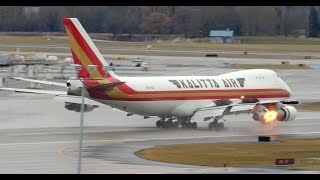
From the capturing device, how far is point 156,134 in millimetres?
52781

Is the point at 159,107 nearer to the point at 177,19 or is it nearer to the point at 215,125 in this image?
the point at 215,125

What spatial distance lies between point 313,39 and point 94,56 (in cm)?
9547

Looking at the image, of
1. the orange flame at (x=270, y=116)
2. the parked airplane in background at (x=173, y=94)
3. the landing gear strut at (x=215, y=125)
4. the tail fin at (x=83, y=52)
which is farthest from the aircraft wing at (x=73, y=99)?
the orange flame at (x=270, y=116)

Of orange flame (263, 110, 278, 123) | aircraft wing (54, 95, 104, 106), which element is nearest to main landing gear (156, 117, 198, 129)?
aircraft wing (54, 95, 104, 106)

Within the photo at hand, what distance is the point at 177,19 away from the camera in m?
146

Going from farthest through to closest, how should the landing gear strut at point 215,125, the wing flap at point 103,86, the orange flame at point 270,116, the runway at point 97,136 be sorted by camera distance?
the landing gear strut at point 215,125 → the orange flame at point 270,116 → the wing flap at point 103,86 → the runway at point 97,136

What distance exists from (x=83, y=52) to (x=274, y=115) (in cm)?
1313

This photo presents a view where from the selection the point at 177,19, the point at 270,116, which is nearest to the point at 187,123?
the point at 270,116

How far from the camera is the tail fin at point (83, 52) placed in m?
52.4

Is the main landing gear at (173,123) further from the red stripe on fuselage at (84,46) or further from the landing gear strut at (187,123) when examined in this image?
the red stripe on fuselage at (84,46)

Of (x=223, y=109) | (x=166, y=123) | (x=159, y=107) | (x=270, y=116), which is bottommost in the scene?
(x=166, y=123)

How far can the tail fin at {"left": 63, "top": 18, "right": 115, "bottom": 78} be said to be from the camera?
5238 centimetres

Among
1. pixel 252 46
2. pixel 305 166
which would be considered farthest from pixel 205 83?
pixel 252 46

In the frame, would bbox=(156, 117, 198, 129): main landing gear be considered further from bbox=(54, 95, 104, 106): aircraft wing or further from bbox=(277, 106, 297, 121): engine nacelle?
bbox=(277, 106, 297, 121): engine nacelle
